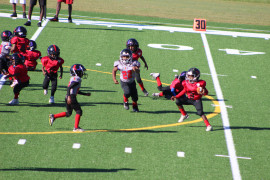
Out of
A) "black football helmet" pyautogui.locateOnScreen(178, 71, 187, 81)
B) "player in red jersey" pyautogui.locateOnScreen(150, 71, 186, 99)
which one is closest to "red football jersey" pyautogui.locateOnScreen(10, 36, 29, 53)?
"player in red jersey" pyautogui.locateOnScreen(150, 71, 186, 99)

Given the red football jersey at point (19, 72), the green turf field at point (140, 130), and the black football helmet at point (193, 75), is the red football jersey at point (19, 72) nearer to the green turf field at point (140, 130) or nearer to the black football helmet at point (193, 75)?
the green turf field at point (140, 130)

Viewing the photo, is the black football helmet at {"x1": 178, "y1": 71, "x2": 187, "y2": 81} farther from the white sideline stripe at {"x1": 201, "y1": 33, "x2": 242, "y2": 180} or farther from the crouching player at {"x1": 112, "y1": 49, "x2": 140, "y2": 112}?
the white sideline stripe at {"x1": 201, "y1": 33, "x2": 242, "y2": 180}

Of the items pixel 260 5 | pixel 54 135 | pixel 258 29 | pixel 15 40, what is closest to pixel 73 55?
pixel 15 40

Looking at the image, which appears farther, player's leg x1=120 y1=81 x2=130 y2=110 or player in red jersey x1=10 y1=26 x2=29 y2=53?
player in red jersey x1=10 y1=26 x2=29 y2=53

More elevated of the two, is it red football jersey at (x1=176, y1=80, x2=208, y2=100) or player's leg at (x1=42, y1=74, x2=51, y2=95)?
red football jersey at (x1=176, y1=80, x2=208, y2=100)

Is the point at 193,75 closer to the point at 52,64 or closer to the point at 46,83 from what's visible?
the point at 52,64

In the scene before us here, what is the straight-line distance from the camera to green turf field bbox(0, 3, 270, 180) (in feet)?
30.6

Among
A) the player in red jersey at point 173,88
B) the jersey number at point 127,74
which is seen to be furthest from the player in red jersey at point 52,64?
the player in red jersey at point 173,88

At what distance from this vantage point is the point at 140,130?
37.4ft

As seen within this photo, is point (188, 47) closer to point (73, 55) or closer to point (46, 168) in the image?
point (73, 55)

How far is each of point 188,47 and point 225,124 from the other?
27.2 ft

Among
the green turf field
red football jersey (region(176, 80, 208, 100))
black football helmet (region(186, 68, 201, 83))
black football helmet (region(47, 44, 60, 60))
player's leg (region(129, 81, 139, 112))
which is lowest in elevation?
the green turf field

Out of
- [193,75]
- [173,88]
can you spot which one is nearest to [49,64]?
[173,88]

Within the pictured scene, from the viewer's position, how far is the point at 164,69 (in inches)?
661
